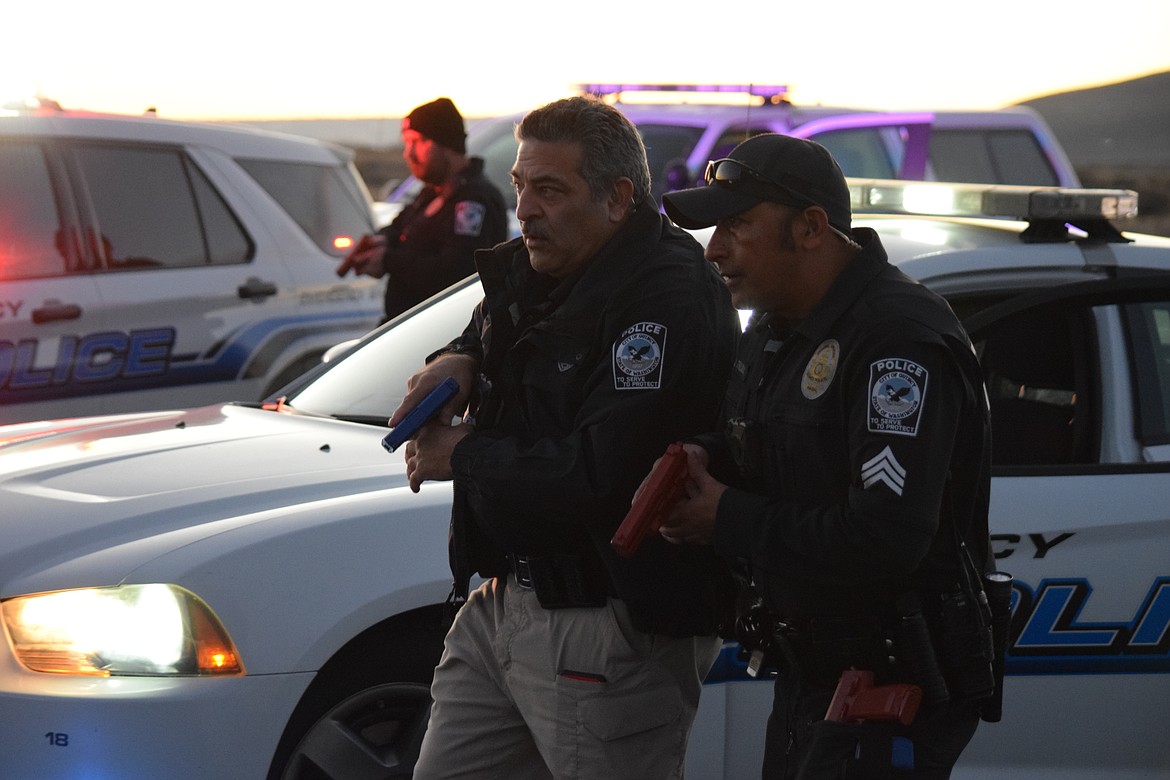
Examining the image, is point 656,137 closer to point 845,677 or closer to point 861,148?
point 861,148

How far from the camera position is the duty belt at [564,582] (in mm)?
2404

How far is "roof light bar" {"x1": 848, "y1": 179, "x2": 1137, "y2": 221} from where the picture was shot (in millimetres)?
3449

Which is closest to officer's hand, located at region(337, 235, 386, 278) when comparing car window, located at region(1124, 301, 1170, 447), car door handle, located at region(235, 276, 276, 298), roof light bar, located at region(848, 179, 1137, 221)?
car door handle, located at region(235, 276, 276, 298)

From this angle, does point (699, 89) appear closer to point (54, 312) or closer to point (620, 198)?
point (54, 312)

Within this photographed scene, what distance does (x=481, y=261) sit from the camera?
8.55 feet

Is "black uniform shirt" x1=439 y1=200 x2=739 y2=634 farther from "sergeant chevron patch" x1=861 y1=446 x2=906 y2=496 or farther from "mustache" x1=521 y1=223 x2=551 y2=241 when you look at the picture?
"sergeant chevron patch" x1=861 y1=446 x2=906 y2=496

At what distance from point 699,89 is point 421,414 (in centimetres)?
769

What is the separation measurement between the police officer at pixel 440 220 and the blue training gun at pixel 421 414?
10.6 feet

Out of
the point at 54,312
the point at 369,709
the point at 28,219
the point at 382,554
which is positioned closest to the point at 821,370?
the point at 382,554

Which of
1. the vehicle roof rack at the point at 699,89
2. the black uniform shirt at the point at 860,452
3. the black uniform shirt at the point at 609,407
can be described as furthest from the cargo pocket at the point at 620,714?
the vehicle roof rack at the point at 699,89

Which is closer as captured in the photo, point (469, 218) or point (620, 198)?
point (620, 198)

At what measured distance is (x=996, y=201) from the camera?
11.6 ft

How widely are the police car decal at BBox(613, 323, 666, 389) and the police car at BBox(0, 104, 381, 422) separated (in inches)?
171

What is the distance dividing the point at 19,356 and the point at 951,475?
4.79m
